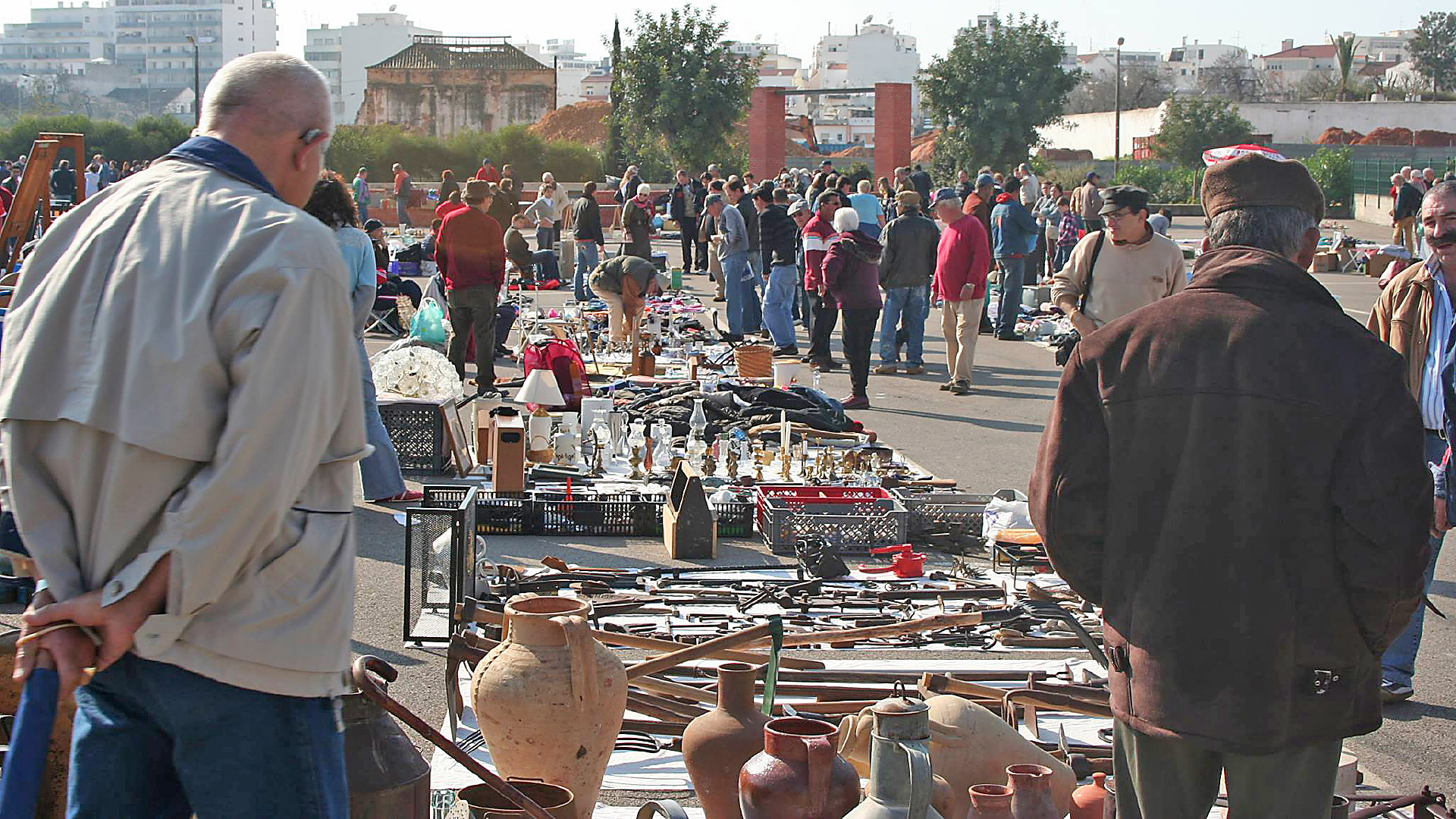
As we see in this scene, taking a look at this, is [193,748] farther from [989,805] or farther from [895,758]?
[989,805]

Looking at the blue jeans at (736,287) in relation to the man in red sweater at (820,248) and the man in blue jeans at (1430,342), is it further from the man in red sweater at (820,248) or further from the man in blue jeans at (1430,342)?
the man in blue jeans at (1430,342)

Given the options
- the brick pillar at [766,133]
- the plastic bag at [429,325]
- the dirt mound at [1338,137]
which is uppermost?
the dirt mound at [1338,137]

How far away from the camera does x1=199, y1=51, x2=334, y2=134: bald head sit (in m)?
2.57

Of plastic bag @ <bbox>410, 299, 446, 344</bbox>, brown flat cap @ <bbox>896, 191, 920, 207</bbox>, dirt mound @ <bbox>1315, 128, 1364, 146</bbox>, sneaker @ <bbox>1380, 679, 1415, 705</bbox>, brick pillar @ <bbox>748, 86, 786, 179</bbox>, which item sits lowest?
sneaker @ <bbox>1380, 679, 1415, 705</bbox>

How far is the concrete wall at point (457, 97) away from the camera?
80.0m

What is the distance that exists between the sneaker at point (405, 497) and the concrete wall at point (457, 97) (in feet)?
238

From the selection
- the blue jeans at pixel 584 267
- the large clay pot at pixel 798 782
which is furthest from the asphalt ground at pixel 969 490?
the blue jeans at pixel 584 267

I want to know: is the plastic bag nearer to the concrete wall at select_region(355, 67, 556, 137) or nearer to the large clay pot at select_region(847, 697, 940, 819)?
the large clay pot at select_region(847, 697, 940, 819)

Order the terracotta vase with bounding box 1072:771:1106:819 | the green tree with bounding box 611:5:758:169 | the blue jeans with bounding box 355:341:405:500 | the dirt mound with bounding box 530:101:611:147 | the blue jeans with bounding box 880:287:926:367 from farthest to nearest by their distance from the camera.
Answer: the dirt mound with bounding box 530:101:611:147 < the green tree with bounding box 611:5:758:169 < the blue jeans with bounding box 880:287:926:367 < the blue jeans with bounding box 355:341:405:500 < the terracotta vase with bounding box 1072:771:1106:819

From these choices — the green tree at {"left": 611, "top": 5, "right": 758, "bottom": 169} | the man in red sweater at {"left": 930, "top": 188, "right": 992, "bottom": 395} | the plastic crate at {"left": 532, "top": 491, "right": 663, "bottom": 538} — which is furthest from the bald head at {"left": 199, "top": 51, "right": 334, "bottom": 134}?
the green tree at {"left": 611, "top": 5, "right": 758, "bottom": 169}

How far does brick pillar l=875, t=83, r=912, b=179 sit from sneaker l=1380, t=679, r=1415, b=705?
43.7 metres

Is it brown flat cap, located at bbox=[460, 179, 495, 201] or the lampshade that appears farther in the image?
brown flat cap, located at bbox=[460, 179, 495, 201]

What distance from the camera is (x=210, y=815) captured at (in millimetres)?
2410

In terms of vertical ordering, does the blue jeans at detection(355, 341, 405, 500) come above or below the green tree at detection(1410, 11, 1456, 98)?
below
